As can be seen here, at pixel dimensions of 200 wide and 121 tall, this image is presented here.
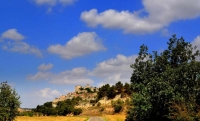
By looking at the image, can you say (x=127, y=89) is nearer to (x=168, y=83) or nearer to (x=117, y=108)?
(x=117, y=108)

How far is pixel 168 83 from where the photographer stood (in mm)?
30859

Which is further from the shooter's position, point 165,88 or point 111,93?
point 111,93

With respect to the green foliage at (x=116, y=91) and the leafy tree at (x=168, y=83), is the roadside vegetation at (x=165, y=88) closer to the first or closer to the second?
the leafy tree at (x=168, y=83)

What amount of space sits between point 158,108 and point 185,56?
23.2 feet

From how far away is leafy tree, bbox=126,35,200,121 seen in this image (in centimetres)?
2958

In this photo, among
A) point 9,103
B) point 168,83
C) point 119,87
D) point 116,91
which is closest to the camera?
point 168,83

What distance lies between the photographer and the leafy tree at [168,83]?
29.6m

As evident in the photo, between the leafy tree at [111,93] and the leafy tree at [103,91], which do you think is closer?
the leafy tree at [111,93]

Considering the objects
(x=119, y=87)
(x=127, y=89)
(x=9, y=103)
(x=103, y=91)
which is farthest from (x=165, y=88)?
(x=103, y=91)

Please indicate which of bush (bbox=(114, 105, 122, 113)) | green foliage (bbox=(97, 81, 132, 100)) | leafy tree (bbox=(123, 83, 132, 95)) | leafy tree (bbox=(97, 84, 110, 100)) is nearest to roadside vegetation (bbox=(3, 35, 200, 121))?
bush (bbox=(114, 105, 122, 113))

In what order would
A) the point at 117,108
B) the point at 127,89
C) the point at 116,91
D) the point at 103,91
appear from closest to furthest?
the point at 117,108, the point at 127,89, the point at 116,91, the point at 103,91

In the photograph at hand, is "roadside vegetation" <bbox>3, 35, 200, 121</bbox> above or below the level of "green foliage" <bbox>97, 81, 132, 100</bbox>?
below

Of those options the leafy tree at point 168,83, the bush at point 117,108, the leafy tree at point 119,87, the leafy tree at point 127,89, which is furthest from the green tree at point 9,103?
the leafy tree at point 119,87

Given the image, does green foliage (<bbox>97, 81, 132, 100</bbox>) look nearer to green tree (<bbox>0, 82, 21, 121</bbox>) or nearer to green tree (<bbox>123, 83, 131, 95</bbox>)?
green tree (<bbox>123, 83, 131, 95</bbox>)
